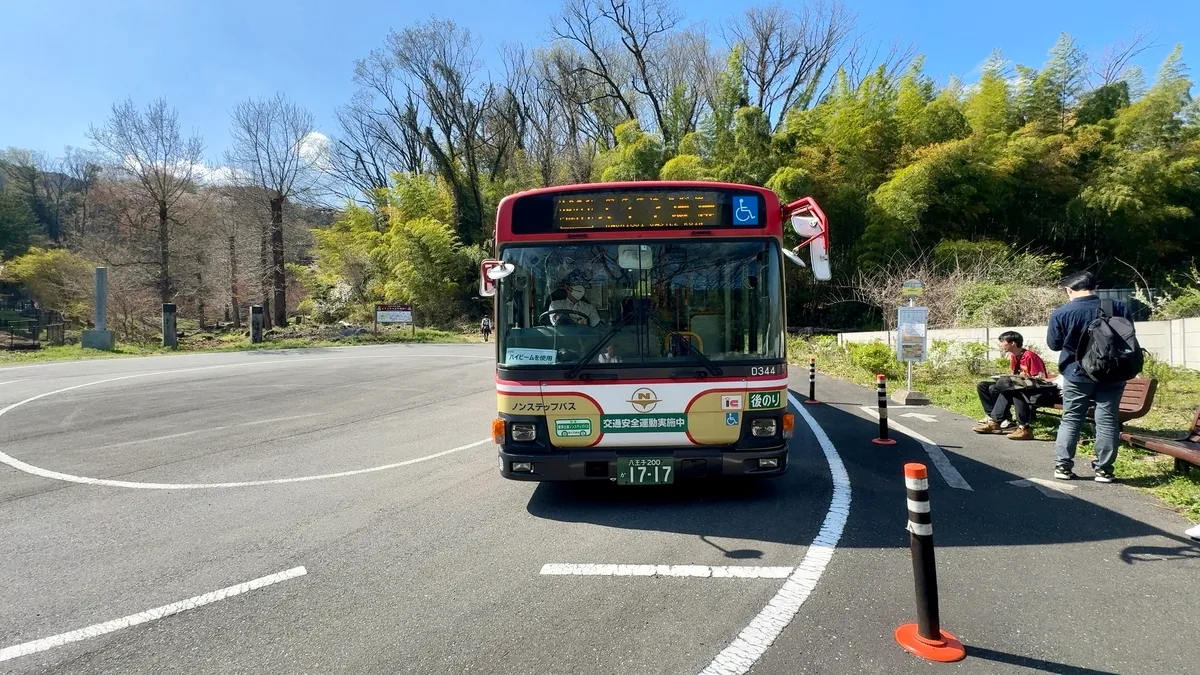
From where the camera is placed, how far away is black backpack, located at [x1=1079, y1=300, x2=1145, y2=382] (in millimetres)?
4996

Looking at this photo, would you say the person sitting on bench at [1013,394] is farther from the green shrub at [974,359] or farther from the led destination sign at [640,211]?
the green shrub at [974,359]

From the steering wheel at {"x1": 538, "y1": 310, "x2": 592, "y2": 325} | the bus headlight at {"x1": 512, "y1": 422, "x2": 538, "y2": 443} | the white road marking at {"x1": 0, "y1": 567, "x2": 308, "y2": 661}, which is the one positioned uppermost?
the steering wheel at {"x1": 538, "y1": 310, "x2": 592, "y2": 325}

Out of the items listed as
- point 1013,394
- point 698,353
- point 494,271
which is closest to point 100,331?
point 494,271

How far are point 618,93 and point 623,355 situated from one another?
36861 mm

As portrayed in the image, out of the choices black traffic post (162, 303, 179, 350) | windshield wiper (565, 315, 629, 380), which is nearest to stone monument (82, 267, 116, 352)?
black traffic post (162, 303, 179, 350)

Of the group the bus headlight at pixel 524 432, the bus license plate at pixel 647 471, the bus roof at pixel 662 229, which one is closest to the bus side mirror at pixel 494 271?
the bus roof at pixel 662 229

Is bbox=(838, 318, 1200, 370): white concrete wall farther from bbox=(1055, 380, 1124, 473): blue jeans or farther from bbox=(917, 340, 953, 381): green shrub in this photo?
bbox=(1055, 380, 1124, 473): blue jeans

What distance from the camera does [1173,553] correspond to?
153 inches

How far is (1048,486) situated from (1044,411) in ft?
A: 11.8

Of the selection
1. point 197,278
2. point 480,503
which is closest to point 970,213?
point 480,503

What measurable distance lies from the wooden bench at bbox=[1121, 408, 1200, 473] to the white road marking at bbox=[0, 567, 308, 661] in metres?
6.74

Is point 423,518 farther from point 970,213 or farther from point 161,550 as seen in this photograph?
point 970,213

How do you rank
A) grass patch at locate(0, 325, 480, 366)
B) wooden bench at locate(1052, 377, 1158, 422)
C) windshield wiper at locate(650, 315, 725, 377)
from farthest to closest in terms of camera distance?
grass patch at locate(0, 325, 480, 366)
wooden bench at locate(1052, 377, 1158, 422)
windshield wiper at locate(650, 315, 725, 377)

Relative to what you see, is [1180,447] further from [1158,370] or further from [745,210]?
[1158,370]
